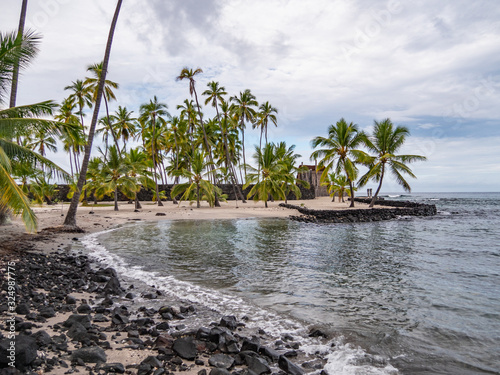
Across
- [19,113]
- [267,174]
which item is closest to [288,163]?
[267,174]

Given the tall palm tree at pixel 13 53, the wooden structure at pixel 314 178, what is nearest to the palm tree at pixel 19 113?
the tall palm tree at pixel 13 53

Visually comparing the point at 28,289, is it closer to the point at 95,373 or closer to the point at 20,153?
the point at 95,373

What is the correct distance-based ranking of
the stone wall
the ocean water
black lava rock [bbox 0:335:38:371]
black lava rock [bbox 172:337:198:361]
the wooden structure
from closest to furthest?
black lava rock [bbox 0:335:38:371] → black lava rock [bbox 172:337:198:361] → the ocean water → the stone wall → the wooden structure

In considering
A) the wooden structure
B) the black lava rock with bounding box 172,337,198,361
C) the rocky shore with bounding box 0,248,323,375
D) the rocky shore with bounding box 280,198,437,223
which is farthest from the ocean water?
the wooden structure

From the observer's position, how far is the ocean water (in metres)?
4.26

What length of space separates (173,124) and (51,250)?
32.2m

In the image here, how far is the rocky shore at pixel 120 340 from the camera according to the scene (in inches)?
131

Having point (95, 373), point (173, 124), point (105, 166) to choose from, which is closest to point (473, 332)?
point (95, 373)

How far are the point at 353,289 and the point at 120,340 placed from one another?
4.80 metres

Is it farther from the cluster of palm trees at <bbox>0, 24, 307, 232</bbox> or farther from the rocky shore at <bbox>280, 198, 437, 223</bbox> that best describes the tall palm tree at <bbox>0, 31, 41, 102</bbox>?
the rocky shore at <bbox>280, 198, 437, 223</bbox>

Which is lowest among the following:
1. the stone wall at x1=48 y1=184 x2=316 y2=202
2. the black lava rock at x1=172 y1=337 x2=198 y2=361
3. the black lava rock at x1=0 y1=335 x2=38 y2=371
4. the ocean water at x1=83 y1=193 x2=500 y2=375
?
the ocean water at x1=83 y1=193 x2=500 y2=375

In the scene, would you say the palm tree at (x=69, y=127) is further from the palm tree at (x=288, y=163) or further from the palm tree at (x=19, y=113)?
the palm tree at (x=288, y=163)

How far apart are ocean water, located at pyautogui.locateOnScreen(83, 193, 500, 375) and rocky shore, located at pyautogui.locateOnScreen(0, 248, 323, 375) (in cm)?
64

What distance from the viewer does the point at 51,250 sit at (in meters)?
10.7
